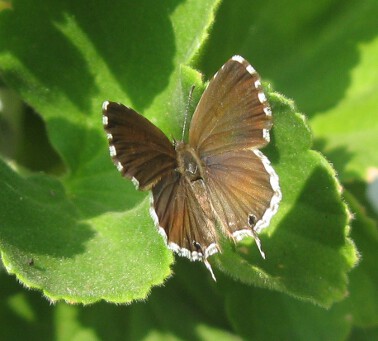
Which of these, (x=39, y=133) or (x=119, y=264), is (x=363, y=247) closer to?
(x=119, y=264)

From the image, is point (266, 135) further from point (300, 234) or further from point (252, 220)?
point (300, 234)

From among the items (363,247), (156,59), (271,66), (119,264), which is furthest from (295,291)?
(271,66)

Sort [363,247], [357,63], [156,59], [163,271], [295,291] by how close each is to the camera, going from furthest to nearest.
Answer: [357,63] < [363,247] < [156,59] < [295,291] < [163,271]

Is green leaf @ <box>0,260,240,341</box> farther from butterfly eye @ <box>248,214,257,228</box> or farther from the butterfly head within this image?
butterfly eye @ <box>248,214,257,228</box>

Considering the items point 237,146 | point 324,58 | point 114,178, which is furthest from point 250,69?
point 324,58

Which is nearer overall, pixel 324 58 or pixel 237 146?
pixel 237 146

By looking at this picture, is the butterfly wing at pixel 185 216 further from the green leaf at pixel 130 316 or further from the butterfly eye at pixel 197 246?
the green leaf at pixel 130 316

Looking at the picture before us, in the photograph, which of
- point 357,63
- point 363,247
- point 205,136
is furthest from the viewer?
point 357,63
